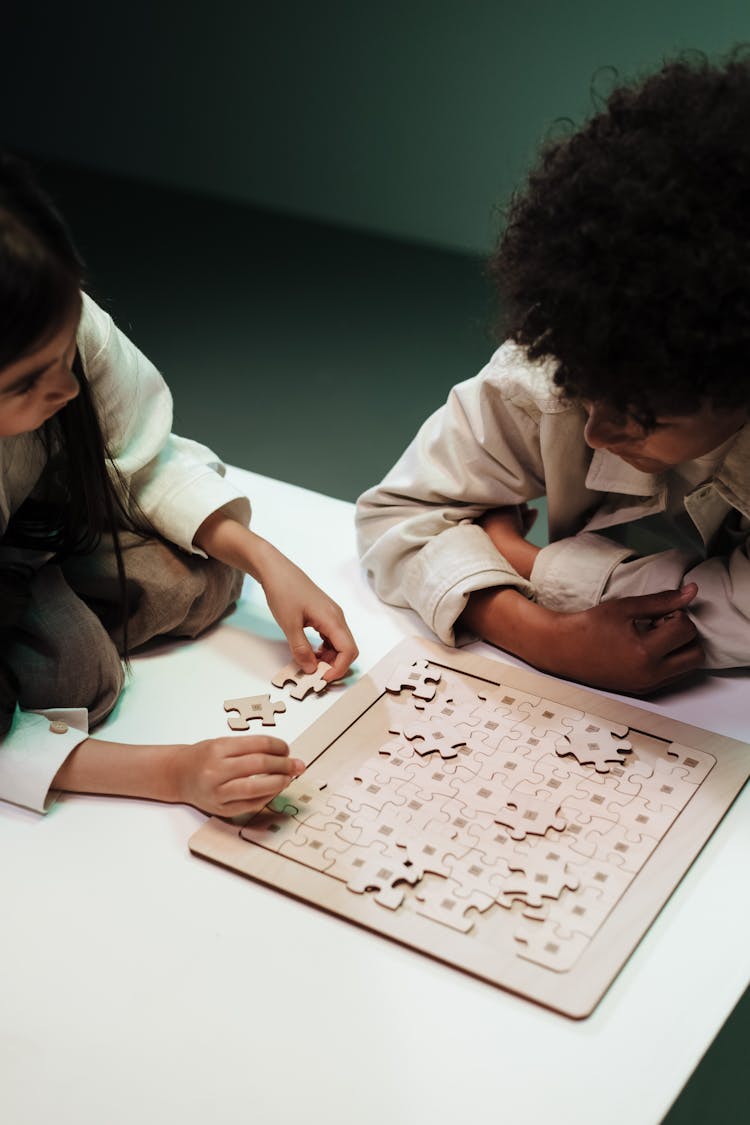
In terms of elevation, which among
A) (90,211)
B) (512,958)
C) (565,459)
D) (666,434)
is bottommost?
(90,211)

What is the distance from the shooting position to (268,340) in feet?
10.2

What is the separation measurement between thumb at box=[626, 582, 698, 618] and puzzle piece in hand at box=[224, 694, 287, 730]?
1.34 feet

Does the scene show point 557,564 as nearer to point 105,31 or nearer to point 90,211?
point 90,211

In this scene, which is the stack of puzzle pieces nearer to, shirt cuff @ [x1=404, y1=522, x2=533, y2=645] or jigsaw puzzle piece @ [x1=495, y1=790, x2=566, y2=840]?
jigsaw puzzle piece @ [x1=495, y1=790, x2=566, y2=840]

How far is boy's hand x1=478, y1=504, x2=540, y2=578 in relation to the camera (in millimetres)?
1537

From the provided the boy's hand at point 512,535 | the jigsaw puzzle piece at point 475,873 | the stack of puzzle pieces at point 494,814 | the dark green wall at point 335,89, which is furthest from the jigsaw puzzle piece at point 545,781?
the dark green wall at point 335,89

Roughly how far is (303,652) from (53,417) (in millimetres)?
379

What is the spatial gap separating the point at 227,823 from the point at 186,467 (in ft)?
1.63

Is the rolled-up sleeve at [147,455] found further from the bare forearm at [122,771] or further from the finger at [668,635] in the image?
the finger at [668,635]

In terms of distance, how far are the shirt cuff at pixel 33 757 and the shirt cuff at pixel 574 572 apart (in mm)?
570

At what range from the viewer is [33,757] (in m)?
1.22

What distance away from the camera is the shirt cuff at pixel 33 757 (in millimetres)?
1214

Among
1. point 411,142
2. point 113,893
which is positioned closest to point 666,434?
point 113,893

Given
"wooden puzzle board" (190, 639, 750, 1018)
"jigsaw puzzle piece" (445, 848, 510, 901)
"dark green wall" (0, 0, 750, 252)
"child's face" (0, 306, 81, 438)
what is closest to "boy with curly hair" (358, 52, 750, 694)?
"wooden puzzle board" (190, 639, 750, 1018)
